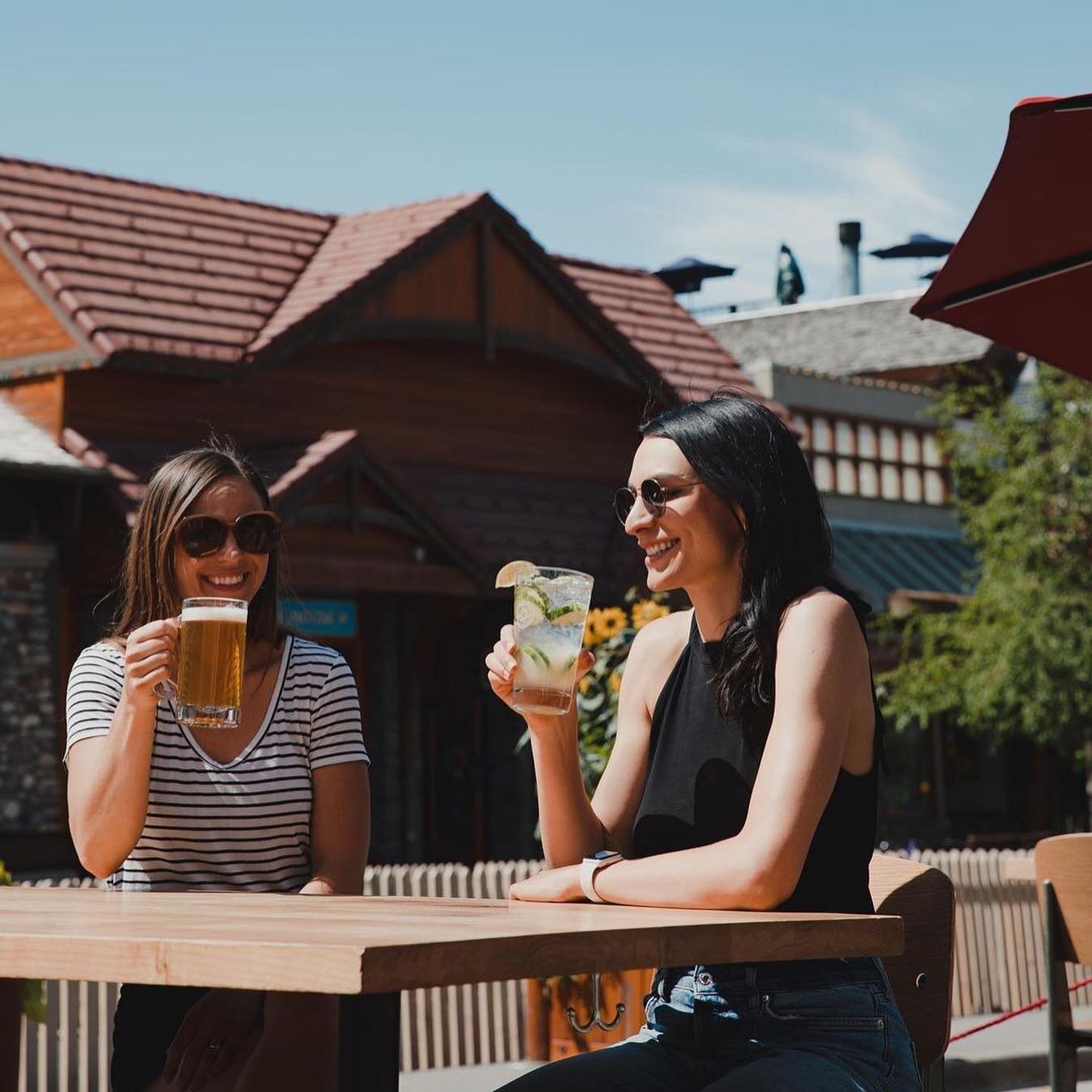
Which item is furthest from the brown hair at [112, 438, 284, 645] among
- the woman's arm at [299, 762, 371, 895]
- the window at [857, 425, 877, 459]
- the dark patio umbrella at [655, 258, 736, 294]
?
the dark patio umbrella at [655, 258, 736, 294]

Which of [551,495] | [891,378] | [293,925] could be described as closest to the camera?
[293,925]

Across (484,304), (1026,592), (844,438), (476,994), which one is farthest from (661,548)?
(844,438)

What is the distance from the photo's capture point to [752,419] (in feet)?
11.4

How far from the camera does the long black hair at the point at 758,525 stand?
3377mm

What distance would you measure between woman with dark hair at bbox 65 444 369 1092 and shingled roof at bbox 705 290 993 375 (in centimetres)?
3238

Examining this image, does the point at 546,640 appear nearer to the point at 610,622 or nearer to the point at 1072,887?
the point at 1072,887

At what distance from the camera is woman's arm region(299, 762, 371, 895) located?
4.00 m

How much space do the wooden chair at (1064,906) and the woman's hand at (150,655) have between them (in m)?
2.59

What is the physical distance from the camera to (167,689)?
12.2ft

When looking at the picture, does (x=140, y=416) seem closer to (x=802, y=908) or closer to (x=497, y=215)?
(x=497, y=215)

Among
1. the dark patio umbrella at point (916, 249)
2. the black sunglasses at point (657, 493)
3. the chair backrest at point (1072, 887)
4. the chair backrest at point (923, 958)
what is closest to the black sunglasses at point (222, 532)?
the black sunglasses at point (657, 493)

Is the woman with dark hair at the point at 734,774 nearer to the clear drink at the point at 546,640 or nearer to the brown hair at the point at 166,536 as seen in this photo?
the clear drink at the point at 546,640

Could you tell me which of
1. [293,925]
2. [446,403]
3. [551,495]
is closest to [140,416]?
[446,403]

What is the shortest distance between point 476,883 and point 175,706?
246 inches
